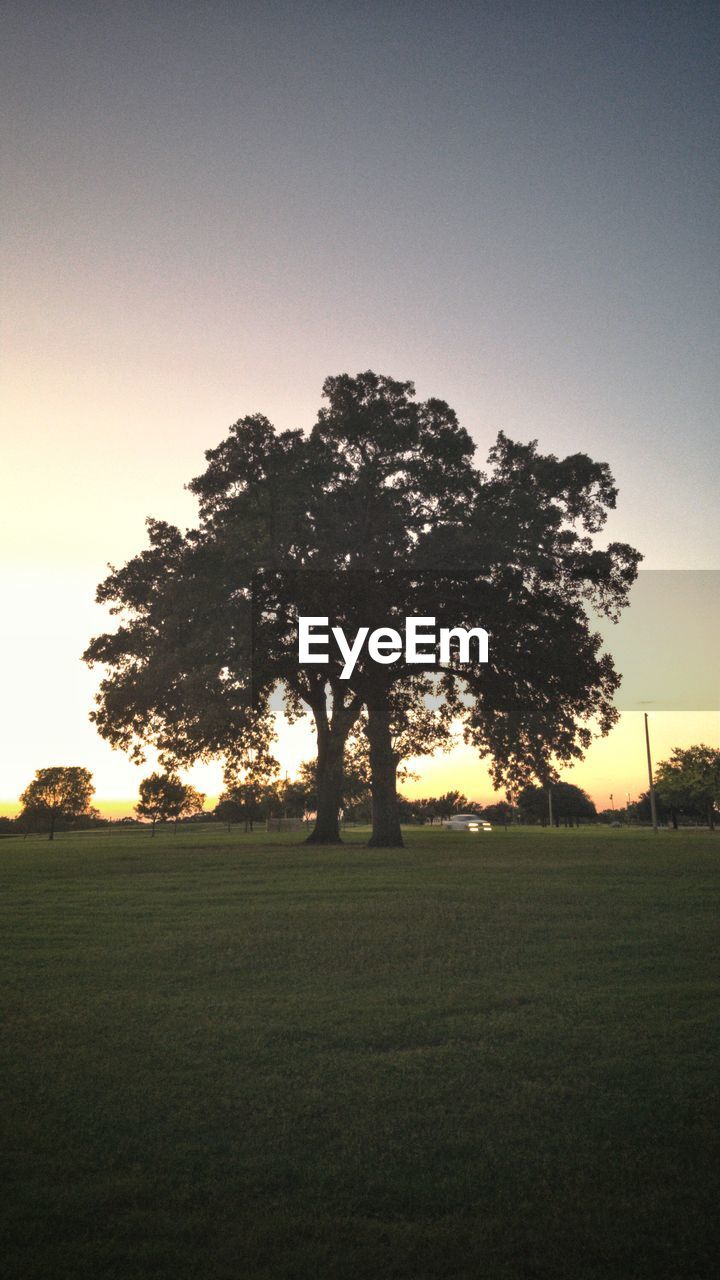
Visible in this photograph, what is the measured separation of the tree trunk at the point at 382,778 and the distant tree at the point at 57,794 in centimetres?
7374

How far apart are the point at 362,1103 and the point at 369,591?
26514 mm

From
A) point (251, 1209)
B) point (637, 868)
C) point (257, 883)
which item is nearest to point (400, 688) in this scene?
point (637, 868)

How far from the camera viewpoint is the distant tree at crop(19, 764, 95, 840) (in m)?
99.4

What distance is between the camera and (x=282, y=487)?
115 ft

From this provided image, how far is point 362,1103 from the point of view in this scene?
554 centimetres

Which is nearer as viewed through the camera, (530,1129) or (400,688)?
(530,1129)

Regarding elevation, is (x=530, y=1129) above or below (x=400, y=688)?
below

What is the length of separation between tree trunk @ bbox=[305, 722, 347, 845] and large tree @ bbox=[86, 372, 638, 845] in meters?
0.12

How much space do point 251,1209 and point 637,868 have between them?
2088 centimetres

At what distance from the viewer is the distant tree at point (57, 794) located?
326 ft

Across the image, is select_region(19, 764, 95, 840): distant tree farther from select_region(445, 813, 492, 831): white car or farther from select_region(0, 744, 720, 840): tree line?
select_region(445, 813, 492, 831): white car

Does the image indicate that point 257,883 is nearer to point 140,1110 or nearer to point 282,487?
point 140,1110

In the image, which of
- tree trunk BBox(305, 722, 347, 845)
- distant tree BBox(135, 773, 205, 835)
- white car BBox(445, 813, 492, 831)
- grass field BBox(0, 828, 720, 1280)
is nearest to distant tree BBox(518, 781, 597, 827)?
white car BBox(445, 813, 492, 831)

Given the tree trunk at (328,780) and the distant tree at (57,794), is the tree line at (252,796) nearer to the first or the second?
the distant tree at (57,794)
